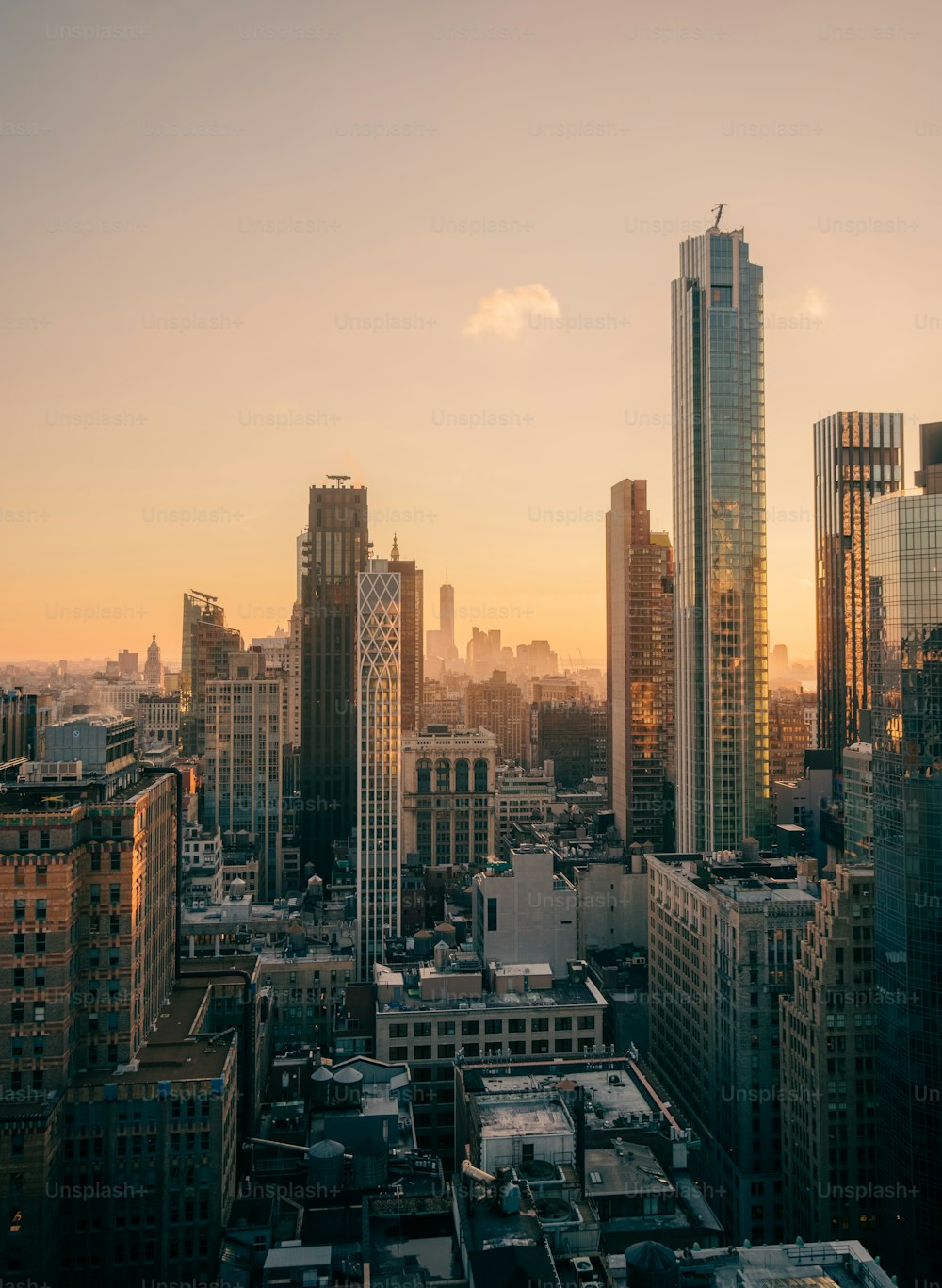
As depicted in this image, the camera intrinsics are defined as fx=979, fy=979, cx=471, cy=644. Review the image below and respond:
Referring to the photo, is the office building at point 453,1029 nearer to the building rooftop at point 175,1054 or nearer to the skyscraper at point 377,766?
the building rooftop at point 175,1054

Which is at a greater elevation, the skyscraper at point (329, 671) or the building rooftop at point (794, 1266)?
the skyscraper at point (329, 671)

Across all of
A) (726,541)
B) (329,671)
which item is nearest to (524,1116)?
(726,541)

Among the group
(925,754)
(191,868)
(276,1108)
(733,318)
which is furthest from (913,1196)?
(733,318)

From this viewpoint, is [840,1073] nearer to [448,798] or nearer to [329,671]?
[448,798]

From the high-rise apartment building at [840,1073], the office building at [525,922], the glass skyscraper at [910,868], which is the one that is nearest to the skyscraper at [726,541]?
the office building at [525,922]

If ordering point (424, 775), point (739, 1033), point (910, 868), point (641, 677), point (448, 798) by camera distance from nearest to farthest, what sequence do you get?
point (910, 868) → point (739, 1033) → point (424, 775) → point (448, 798) → point (641, 677)

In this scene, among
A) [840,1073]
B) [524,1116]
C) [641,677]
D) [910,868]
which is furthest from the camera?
[641,677]

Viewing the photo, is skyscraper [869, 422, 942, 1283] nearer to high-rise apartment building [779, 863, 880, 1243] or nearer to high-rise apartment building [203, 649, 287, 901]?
Answer: high-rise apartment building [779, 863, 880, 1243]
